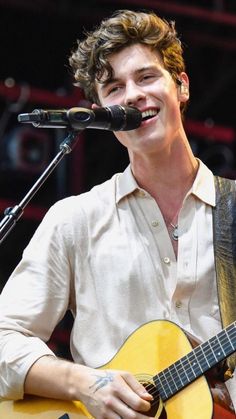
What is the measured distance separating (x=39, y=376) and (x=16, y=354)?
10 cm

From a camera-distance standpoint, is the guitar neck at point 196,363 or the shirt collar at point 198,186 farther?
the shirt collar at point 198,186

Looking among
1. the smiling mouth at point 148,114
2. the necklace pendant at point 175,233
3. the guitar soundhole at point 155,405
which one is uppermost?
the smiling mouth at point 148,114

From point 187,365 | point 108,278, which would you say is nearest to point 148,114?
point 108,278

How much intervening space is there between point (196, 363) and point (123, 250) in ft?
1.54

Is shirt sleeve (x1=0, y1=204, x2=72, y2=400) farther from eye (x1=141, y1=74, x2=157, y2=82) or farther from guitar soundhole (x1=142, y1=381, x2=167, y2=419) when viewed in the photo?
eye (x1=141, y1=74, x2=157, y2=82)

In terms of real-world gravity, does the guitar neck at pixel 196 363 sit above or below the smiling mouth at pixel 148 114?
below

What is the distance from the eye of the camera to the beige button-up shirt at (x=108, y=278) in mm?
3229

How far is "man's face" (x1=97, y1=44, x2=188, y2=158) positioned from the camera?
10.9 ft

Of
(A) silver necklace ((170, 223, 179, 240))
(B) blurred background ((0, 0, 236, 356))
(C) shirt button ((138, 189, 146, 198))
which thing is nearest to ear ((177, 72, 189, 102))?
(C) shirt button ((138, 189, 146, 198))

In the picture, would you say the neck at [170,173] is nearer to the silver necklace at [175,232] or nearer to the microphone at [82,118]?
the silver necklace at [175,232]

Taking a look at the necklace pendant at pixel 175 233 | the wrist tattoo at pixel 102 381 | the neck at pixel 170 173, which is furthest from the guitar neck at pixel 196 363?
the neck at pixel 170 173

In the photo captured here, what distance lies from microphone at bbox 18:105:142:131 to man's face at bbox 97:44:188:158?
0.18 meters

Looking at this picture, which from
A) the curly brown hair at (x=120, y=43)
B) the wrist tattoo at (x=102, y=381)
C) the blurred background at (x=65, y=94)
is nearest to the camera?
the wrist tattoo at (x=102, y=381)

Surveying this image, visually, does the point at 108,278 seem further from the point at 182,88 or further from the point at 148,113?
the point at 182,88
